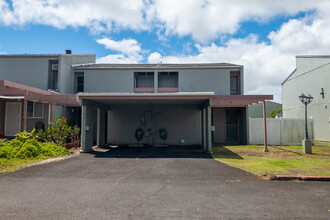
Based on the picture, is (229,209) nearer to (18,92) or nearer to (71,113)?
(18,92)

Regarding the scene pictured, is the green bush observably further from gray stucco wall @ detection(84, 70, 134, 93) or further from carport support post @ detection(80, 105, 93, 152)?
gray stucco wall @ detection(84, 70, 134, 93)

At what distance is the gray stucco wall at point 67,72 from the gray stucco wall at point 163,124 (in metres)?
3.84

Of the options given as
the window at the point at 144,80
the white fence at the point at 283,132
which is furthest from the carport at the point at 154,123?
the white fence at the point at 283,132

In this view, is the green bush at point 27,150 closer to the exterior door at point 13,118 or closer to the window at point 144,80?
the exterior door at point 13,118

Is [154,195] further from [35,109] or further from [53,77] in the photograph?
[53,77]

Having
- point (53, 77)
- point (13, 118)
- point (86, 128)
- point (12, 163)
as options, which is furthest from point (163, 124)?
point (13, 118)

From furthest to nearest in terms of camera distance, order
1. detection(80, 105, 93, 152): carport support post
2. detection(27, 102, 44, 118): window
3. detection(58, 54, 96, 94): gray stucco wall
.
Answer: detection(58, 54, 96, 94): gray stucco wall, detection(27, 102, 44, 118): window, detection(80, 105, 93, 152): carport support post

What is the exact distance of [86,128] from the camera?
37.1 ft

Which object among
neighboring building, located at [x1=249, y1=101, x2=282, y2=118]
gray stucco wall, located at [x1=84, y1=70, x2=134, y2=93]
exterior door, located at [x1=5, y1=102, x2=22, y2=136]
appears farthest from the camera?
neighboring building, located at [x1=249, y1=101, x2=282, y2=118]

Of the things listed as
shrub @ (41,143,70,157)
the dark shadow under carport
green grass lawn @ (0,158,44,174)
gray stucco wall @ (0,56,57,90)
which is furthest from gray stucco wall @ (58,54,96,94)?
green grass lawn @ (0,158,44,174)

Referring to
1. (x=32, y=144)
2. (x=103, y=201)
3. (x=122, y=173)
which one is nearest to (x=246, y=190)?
(x=103, y=201)

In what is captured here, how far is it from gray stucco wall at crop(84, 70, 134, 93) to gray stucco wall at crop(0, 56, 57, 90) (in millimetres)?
2769

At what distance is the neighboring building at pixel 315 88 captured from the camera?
1831 centimetres

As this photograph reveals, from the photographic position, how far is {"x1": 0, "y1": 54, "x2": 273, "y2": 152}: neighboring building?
15019 mm
